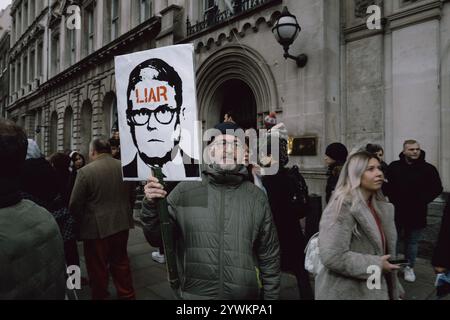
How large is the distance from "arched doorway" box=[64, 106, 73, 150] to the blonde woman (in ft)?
64.5

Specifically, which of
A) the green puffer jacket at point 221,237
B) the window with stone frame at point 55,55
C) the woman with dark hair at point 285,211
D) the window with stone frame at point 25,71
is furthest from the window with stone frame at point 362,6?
the window with stone frame at point 25,71

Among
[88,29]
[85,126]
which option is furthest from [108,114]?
[88,29]

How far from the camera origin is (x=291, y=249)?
3117 mm

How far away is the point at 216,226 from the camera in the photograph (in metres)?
1.91

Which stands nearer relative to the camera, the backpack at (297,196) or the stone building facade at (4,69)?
the backpack at (297,196)

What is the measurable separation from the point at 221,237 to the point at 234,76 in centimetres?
725

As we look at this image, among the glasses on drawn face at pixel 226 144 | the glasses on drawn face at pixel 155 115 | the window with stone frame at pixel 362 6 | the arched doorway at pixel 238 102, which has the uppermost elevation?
the window with stone frame at pixel 362 6

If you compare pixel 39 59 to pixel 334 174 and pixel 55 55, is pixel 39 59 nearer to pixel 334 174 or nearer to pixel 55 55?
pixel 55 55

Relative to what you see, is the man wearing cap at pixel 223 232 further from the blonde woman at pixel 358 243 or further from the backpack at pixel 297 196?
the backpack at pixel 297 196

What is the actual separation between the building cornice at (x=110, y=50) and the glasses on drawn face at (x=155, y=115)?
34.3 feet

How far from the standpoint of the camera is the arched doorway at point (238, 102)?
9.01 m

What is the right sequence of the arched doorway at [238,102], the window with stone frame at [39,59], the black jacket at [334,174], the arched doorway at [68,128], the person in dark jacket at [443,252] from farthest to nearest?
the window with stone frame at [39,59] < the arched doorway at [68,128] < the arched doorway at [238,102] < the black jacket at [334,174] < the person in dark jacket at [443,252]
